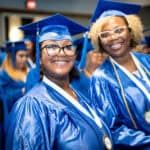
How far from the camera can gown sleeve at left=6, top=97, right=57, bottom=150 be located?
1.88 meters

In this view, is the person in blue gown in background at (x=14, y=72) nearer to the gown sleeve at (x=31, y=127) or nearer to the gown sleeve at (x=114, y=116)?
the gown sleeve at (x=114, y=116)

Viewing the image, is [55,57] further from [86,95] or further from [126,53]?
[126,53]

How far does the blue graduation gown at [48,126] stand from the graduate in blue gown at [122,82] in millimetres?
395

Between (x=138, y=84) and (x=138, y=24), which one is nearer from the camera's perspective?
(x=138, y=84)

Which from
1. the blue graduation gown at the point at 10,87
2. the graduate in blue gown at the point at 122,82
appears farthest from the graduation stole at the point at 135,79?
the blue graduation gown at the point at 10,87

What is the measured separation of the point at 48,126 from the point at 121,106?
722 millimetres

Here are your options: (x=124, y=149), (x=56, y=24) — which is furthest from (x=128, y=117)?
(x=56, y=24)

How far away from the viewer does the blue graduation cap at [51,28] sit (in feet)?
7.31

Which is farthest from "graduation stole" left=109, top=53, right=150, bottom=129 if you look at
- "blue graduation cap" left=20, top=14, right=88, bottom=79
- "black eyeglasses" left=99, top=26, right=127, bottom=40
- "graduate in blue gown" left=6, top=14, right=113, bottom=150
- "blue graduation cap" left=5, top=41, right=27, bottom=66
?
"blue graduation cap" left=5, top=41, right=27, bottom=66

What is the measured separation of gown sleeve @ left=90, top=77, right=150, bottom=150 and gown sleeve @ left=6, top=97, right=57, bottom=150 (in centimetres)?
60

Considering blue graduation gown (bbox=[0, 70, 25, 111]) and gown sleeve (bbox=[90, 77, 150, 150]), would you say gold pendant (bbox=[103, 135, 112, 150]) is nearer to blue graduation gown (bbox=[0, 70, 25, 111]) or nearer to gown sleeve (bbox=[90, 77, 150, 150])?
gown sleeve (bbox=[90, 77, 150, 150])

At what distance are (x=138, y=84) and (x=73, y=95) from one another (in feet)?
1.64

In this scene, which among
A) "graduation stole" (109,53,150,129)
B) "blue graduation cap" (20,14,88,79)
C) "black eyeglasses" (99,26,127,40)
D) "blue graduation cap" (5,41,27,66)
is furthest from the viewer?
"blue graduation cap" (5,41,27,66)

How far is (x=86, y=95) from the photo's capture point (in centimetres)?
255
